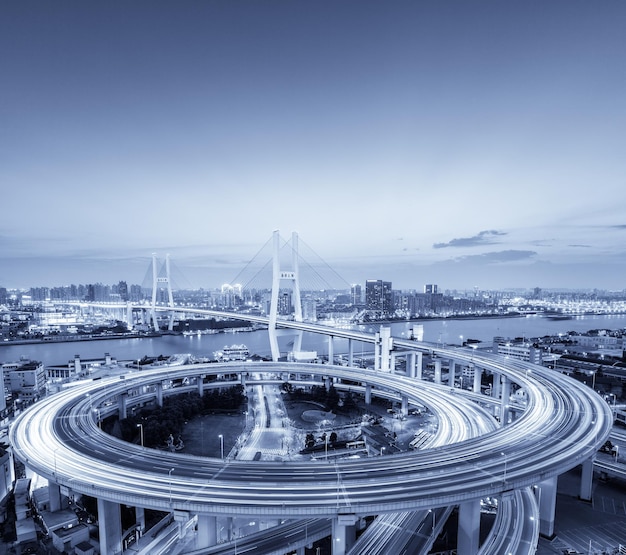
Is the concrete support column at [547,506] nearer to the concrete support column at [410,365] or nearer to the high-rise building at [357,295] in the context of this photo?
the concrete support column at [410,365]

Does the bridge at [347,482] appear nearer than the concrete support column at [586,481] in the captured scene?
Yes

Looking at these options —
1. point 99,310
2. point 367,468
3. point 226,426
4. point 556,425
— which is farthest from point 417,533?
point 99,310

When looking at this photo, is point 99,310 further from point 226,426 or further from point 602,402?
point 602,402

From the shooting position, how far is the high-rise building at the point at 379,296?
3328 cm

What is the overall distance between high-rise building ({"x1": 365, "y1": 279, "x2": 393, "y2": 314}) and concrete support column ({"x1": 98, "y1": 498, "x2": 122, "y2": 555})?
97.0 feet

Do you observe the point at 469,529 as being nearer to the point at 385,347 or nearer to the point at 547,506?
the point at 547,506

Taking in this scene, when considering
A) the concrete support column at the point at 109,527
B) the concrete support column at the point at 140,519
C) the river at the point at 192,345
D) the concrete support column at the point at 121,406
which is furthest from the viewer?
the river at the point at 192,345

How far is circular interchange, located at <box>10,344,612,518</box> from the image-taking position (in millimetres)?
3527

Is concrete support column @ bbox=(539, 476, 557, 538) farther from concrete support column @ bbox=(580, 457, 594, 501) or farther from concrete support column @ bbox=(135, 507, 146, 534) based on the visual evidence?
concrete support column @ bbox=(135, 507, 146, 534)

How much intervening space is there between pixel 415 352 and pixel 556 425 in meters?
5.97

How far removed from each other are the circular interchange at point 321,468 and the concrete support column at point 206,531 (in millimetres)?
224

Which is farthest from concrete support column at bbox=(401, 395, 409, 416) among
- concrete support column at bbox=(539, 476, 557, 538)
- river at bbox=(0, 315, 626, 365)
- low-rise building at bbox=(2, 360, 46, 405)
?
low-rise building at bbox=(2, 360, 46, 405)

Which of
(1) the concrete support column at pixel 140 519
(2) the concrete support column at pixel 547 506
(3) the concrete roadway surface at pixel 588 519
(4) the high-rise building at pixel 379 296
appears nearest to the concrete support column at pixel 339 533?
(3) the concrete roadway surface at pixel 588 519

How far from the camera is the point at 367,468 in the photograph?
161 inches
